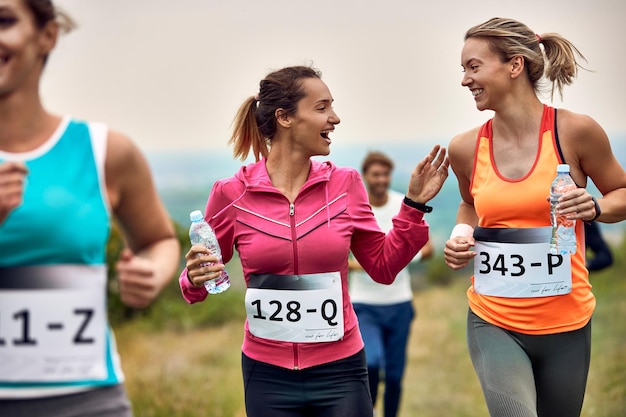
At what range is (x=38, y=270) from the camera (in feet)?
8.80

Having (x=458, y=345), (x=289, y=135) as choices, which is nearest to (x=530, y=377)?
(x=289, y=135)

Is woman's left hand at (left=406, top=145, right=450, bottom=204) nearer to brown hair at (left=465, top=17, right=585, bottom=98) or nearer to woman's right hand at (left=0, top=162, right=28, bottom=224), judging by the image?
brown hair at (left=465, top=17, right=585, bottom=98)

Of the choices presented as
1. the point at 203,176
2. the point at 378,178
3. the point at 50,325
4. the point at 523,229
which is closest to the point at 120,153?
the point at 50,325

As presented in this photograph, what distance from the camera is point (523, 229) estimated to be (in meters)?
4.04

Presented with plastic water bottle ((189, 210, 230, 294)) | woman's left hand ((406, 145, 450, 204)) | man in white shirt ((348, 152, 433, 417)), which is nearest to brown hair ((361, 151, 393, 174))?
man in white shirt ((348, 152, 433, 417))

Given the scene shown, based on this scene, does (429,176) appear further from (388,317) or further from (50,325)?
(388,317)

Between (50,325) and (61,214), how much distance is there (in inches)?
12.5

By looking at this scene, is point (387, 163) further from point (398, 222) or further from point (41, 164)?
point (41, 164)

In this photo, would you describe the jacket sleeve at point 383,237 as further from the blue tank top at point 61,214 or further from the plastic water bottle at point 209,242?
the blue tank top at point 61,214

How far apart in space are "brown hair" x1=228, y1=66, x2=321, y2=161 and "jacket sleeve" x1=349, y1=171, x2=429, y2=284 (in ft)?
1.46

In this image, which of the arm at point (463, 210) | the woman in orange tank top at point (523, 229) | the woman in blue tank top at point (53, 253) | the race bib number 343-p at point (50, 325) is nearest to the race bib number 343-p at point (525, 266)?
the woman in orange tank top at point (523, 229)

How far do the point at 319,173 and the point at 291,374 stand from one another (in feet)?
2.62

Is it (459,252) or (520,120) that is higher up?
(520,120)

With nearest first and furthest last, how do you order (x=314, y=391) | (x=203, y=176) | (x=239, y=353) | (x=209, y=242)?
(x=314, y=391) < (x=209, y=242) < (x=239, y=353) < (x=203, y=176)
